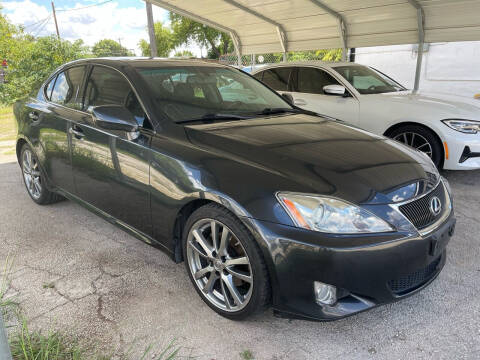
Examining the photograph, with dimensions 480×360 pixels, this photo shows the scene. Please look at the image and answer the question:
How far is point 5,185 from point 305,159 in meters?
4.55

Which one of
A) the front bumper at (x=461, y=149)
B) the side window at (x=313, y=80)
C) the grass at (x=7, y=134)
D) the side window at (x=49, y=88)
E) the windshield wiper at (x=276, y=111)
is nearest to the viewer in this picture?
the windshield wiper at (x=276, y=111)

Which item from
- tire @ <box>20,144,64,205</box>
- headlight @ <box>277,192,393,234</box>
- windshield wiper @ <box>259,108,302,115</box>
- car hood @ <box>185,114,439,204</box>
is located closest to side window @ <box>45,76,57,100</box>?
tire @ <box>20,144,64,205</box>

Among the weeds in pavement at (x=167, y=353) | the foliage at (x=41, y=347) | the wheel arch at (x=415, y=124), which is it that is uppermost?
the wheel arch at (x=415, y=124)

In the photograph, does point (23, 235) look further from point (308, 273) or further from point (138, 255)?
point (308, 273)

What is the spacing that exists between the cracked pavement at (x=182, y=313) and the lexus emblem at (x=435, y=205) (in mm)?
654

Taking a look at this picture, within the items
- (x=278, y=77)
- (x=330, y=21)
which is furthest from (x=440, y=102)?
(x=330, y=21)

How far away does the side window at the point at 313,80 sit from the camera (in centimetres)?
614

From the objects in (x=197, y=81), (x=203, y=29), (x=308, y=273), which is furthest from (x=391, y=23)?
(x=203, y=29)

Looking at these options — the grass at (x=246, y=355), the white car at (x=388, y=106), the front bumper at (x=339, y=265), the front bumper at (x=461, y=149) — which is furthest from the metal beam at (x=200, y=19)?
the grass at (x=246, y=355)

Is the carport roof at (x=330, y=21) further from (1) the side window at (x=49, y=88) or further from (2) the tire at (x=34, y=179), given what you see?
(2) the tire at (x=34, y=179)

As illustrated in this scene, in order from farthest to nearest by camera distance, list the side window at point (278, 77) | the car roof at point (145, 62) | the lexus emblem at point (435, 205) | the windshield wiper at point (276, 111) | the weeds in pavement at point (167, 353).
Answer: the side window at point (278, 77) → the windshield wiper at point (276, 111) → the car roof at point (145, 62) → the lexus emblem at point (435, 205) → the weeds in pavement at point (167, 353)

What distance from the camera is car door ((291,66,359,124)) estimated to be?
19.1 feet

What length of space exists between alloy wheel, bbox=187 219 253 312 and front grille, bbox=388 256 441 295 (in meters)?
0.77

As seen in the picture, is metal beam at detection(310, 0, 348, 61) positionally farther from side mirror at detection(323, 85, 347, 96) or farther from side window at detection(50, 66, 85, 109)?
side window at detection(50, 66, 85, 109)
